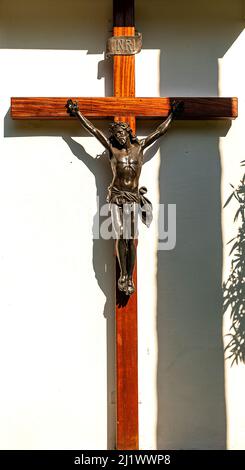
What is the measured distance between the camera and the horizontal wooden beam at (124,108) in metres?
3.34

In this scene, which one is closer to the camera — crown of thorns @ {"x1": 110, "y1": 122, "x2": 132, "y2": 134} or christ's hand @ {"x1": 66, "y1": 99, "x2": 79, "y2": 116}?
crown of thorns @ {"x1": 110, "y1": 122, "x2": 132, "y2": 134}

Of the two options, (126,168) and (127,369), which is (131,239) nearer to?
(126,168)

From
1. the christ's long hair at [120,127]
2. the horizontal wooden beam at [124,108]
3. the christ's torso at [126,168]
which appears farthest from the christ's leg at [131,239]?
the horizontal wooden beam at [124,108]

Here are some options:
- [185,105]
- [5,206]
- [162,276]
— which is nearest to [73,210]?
[5,206]

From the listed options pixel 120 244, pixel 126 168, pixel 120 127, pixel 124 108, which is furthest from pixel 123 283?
pixel 124 108

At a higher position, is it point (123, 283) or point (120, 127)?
point (120, 127)

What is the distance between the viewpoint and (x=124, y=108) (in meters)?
3.35

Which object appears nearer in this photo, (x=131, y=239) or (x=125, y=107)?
(x=131, y=239)

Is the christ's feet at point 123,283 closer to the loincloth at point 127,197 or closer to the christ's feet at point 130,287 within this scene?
the christ's feet at point 130,287

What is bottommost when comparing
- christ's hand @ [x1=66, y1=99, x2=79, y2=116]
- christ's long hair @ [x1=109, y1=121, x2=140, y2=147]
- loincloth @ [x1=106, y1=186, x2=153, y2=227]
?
loincloth @ [x1=106, y1=186, x2=153, y2=227]

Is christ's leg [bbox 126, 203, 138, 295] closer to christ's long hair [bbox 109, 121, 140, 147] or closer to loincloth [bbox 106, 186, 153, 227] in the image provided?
loincloth [bbox 106, 186, 153, 227]

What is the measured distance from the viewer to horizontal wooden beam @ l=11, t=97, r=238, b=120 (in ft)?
10.9

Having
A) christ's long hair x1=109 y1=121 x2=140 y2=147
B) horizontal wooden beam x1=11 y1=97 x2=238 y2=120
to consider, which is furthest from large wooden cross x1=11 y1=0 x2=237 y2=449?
christ's long hair x1=109 y1=121 x2=140 y2=147
